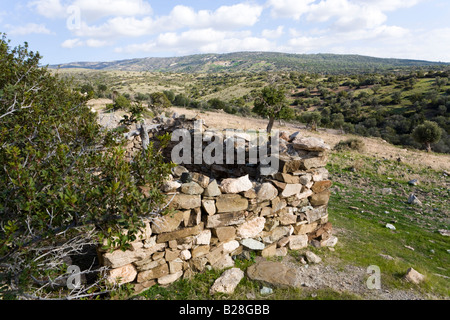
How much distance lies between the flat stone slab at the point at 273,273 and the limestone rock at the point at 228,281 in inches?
8.6

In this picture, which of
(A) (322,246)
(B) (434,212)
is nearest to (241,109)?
(B) (434,212)

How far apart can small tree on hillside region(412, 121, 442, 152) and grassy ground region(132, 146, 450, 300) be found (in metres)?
10.4

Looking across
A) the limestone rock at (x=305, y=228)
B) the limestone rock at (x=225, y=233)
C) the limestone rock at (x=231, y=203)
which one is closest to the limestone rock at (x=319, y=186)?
the limestone rock at (x=305, y=228)

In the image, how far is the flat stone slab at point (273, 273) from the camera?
4.41 metres

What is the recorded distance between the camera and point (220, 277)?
441cm

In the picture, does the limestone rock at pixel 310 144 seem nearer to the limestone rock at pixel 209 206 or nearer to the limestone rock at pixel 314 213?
the limestone rock at pixel 314 213

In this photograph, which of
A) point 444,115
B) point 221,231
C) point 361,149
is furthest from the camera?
point 444,115

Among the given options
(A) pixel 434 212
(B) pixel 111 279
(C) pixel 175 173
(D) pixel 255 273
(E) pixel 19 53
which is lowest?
(A) pixel 434 212

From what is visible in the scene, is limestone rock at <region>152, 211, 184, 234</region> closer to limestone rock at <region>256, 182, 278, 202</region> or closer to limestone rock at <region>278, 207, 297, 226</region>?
limestone rock at <region>256, 182, 278, 202</region>

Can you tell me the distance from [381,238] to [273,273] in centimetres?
393
